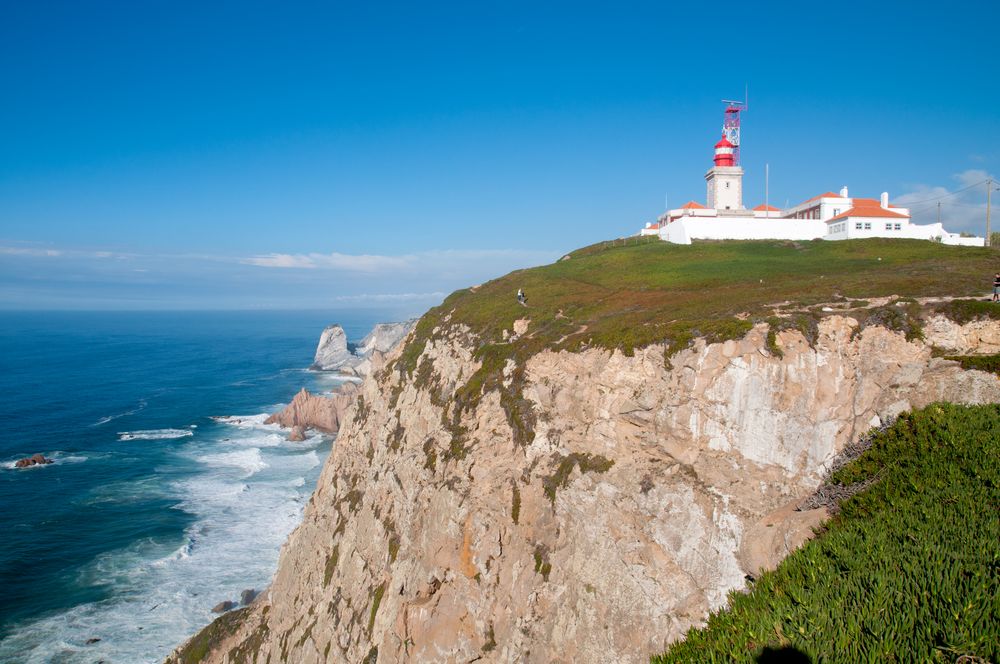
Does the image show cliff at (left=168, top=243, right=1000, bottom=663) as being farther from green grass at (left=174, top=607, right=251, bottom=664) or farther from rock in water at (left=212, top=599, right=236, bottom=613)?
rock in water at (left=212, top=599, right=236, bottom=613)

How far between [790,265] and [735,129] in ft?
75.2

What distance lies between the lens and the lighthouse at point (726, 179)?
51.1 meters

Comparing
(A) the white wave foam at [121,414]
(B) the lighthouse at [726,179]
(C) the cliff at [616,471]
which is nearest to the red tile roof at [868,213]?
(B) the lighthouse at [726,179]

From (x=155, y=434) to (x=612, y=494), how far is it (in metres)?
67.9

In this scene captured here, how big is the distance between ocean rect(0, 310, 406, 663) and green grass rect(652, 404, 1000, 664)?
112 ft

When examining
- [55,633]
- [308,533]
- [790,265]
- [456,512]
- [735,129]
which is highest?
[735,129]

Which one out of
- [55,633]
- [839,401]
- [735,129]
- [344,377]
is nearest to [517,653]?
[839,401]

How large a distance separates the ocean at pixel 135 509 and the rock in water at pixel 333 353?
25173mm

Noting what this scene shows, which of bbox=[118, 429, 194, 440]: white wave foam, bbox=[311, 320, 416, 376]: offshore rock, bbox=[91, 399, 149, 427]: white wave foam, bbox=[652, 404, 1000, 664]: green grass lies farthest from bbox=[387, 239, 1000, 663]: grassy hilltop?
bbox=[311, 320, 416, 376]: offshore rock

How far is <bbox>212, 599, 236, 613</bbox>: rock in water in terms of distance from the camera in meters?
34.6

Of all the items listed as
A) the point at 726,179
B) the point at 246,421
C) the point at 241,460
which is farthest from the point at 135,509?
the point at 726,179

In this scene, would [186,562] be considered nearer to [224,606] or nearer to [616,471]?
[224,606]

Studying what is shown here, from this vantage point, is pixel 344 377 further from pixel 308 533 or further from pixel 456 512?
pixel 456 512

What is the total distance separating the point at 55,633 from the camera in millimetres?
31875
